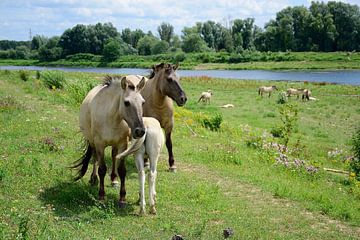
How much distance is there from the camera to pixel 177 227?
22.0ft

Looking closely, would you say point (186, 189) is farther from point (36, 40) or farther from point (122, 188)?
point (36, 40)

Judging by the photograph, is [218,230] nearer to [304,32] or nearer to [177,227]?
[177,227]

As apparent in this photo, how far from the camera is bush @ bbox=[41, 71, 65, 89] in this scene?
24.0m

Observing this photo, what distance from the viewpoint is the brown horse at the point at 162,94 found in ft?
32.7

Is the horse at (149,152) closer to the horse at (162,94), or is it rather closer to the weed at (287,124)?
the horse at (162,94)

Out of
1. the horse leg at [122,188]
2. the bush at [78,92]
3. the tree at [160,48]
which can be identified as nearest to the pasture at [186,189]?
the horse leg at [122,188]

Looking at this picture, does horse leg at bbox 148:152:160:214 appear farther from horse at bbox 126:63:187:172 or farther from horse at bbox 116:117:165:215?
horse at bbox 126:63:187:172

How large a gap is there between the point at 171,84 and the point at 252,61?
80.8m

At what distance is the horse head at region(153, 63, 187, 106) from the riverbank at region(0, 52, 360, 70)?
6136 centimetres

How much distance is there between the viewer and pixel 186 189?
884cm

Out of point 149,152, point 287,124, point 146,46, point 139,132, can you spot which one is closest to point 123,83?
point 139,132

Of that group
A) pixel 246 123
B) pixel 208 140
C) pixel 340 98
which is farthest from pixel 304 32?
pixel 208 140

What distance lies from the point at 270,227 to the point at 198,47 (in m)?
104

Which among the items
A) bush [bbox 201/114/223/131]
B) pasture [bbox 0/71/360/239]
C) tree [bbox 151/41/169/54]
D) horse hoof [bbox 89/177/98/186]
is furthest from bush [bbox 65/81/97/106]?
tree [bbox 151/41/169/54]
